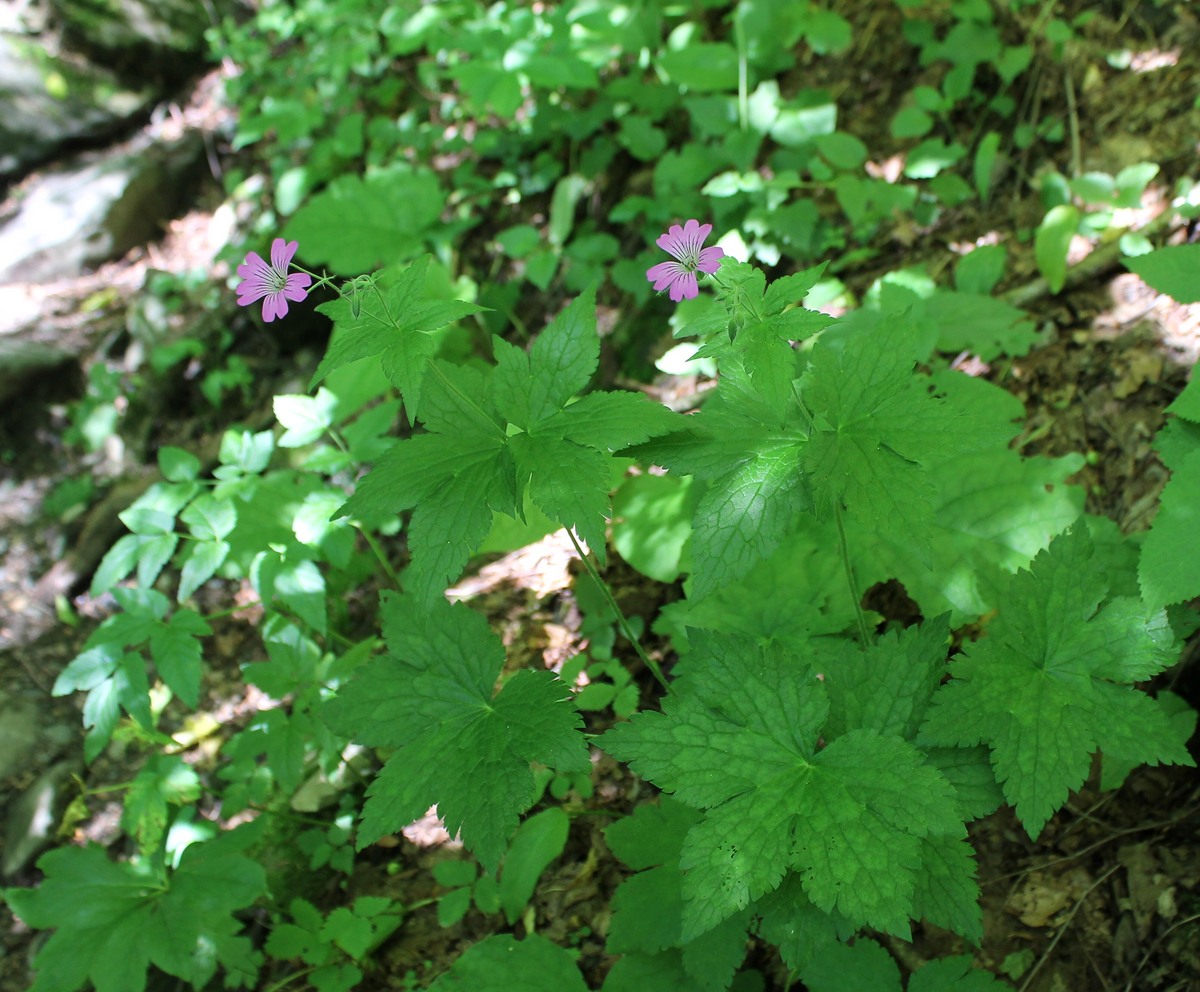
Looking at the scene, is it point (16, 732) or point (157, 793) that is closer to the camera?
point (157, 793)

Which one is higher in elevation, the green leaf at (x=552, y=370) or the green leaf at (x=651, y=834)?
the green leaf at (x=552, y=370)

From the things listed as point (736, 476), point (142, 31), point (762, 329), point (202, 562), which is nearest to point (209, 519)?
point (202, 562)

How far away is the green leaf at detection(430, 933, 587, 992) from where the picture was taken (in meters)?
1.87

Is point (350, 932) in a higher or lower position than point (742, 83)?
lower

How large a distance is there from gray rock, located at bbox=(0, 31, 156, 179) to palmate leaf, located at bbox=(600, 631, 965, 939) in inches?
316

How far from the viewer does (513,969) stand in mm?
1889

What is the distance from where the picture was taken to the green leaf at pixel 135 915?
86.9 inches

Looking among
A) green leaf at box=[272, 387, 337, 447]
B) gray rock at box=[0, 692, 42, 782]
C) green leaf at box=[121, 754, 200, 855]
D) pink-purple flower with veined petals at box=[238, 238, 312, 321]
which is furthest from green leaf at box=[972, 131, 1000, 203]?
gray rock at box=[0, 692, 42, 782]

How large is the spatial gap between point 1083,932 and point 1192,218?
224 centimetres

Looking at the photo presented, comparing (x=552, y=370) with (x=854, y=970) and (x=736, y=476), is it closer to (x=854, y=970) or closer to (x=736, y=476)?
(x=736, y=476)

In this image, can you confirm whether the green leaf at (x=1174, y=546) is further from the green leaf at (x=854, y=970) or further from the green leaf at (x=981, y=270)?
the green leaf at (x=981, y=270)

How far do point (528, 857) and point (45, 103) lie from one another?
7933mm

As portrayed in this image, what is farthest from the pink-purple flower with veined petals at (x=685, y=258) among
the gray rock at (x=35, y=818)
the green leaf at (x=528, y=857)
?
the gray rock at (x=35, y=818)

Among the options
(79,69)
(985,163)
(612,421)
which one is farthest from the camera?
(79,69)
